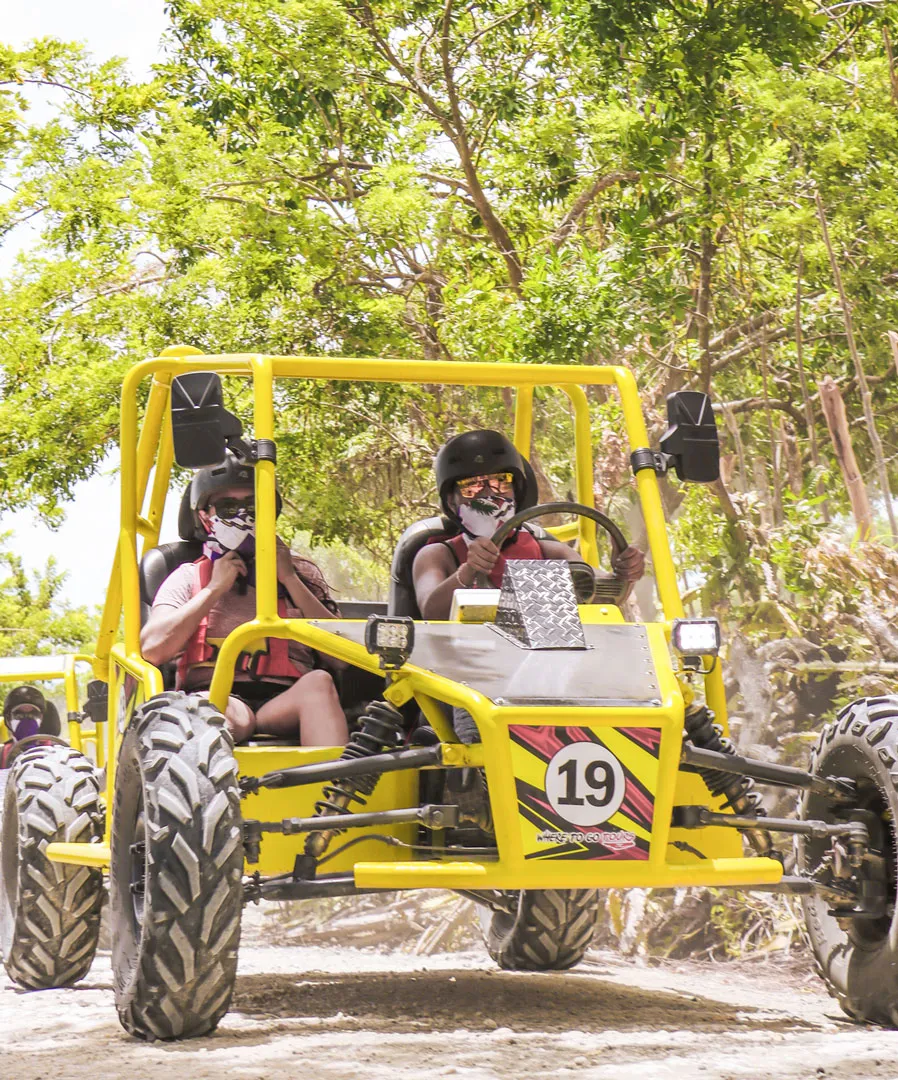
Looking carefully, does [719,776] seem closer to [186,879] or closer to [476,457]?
[476,457]

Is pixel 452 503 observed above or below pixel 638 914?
above

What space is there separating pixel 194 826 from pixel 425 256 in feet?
30.6

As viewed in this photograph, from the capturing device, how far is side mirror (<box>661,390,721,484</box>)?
5602 mm

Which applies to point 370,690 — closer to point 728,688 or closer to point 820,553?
point 820,553

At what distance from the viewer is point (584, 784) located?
469 cm

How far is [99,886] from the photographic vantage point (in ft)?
22.8

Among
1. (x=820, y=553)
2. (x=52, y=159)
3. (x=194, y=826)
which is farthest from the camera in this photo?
(x=52, y=159)

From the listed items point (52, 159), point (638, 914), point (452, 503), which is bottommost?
point (638, 914)

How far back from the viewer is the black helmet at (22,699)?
13.1 meters

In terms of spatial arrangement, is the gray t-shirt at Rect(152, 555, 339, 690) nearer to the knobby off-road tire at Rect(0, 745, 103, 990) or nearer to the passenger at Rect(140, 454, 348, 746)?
the passenger at Rect(140, 454, 348, 746)

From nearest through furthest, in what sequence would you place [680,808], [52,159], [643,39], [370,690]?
1. [680,808]
2. [370,690]
3. [643,39]
4. [52,159]

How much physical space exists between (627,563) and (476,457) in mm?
749

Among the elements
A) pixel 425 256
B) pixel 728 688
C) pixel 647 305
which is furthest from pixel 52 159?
pixel 728 688

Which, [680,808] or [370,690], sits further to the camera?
[370,690]
